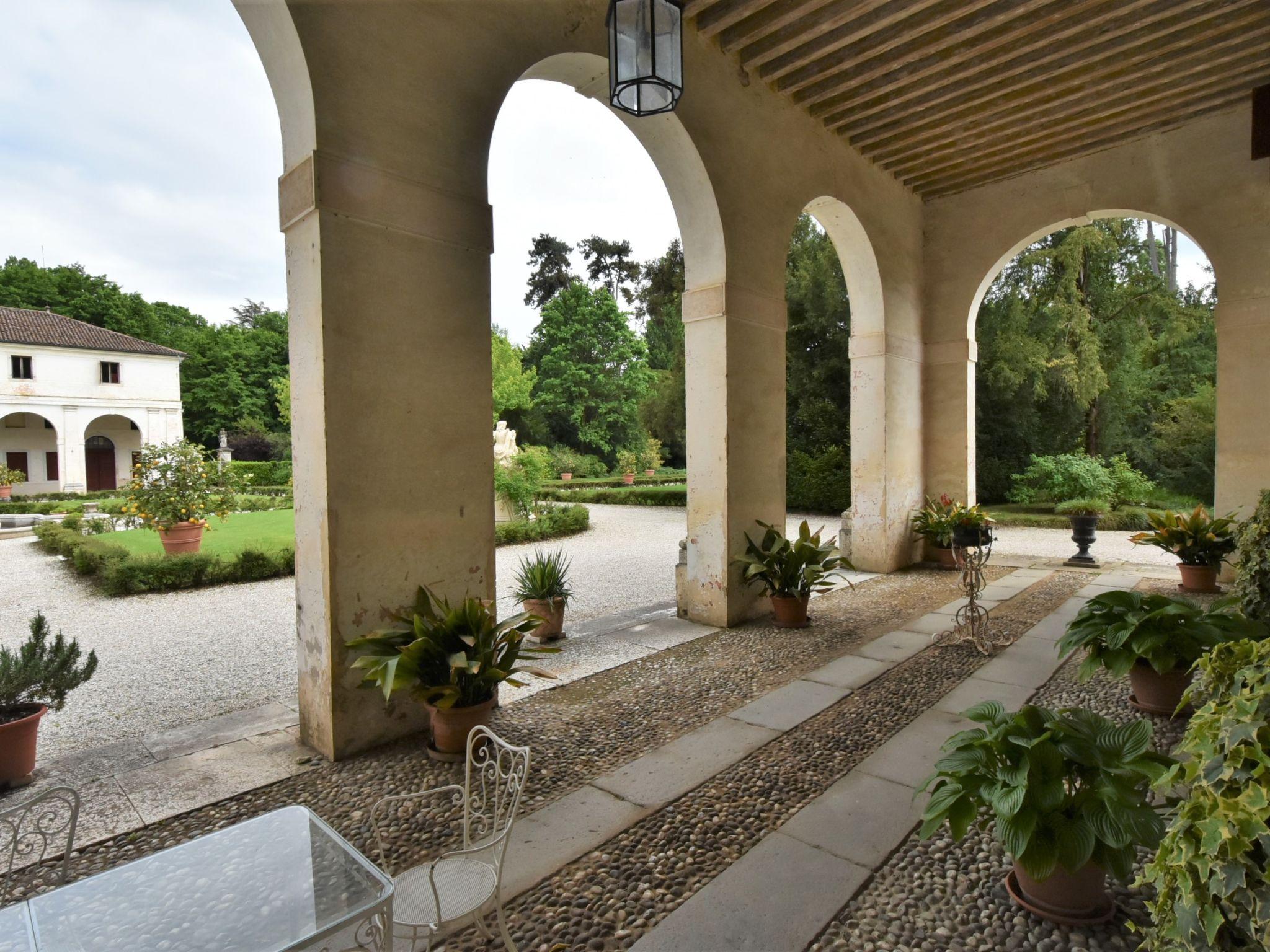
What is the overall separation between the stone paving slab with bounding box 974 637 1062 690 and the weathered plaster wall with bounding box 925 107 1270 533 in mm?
3926

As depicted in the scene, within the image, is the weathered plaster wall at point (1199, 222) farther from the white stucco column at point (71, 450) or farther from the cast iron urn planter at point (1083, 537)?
the white stucco column at point (71, 450)

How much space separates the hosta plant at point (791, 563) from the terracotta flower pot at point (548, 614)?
1.62m

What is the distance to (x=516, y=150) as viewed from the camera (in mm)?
32688

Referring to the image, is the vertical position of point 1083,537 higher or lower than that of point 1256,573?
lower

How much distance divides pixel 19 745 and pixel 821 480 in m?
15.8

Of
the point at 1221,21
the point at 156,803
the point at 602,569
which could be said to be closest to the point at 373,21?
the point at 156,803

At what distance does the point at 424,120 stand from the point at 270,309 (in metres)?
49.9

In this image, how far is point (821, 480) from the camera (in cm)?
1692

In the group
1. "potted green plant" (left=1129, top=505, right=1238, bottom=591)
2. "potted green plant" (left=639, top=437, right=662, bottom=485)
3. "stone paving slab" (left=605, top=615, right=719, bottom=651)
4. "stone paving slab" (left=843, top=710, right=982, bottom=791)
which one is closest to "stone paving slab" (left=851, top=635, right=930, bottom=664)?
"stone paving slab" (left=843, top=710, right=982, bottom=791)

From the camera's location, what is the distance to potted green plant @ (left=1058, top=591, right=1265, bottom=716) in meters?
3.34

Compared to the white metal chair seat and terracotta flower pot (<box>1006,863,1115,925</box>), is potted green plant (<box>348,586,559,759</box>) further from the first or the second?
terracotta flower pot (<box>1006,863,1115,925</box>)

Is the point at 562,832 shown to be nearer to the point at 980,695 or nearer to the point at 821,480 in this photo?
the point at 980,695

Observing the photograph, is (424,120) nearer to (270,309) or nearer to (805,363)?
(805,363)

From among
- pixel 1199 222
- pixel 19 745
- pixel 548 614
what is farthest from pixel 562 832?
pixel 1199 222
